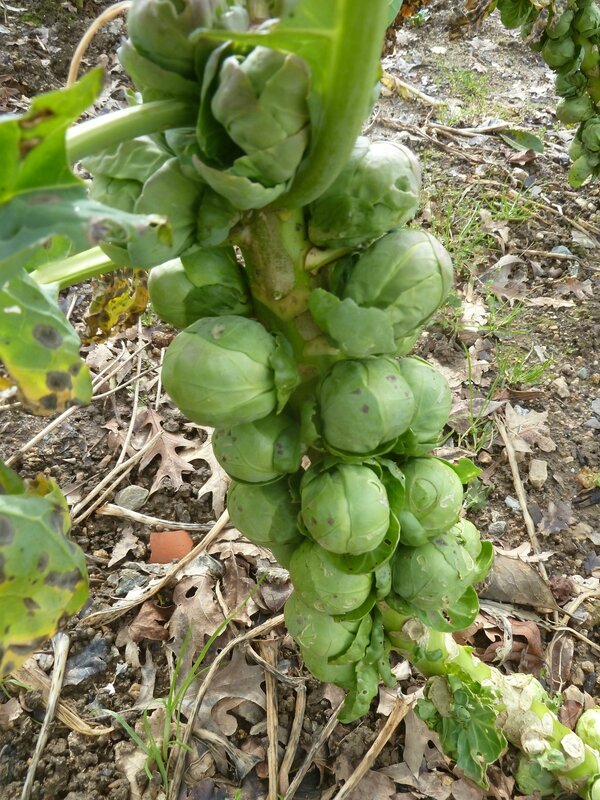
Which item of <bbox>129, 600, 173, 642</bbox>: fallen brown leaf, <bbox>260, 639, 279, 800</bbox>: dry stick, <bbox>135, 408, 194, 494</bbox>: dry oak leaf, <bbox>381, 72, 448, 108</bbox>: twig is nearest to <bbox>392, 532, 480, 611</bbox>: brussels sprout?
<bbox>260, 639, 279, 800</bbox>: dry stick

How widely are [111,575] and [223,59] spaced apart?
67.7 inches

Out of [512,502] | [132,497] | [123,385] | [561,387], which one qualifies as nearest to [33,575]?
[132,497]

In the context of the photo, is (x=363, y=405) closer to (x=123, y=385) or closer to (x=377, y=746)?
(x=377, y=746)

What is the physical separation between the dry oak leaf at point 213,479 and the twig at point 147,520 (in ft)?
0.32

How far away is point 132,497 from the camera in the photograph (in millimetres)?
2355

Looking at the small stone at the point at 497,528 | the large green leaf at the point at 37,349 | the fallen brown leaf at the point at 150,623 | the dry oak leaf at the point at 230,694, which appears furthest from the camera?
the small stone at the point at 497,528

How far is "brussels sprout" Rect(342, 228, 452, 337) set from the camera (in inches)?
43.6

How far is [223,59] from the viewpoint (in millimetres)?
857

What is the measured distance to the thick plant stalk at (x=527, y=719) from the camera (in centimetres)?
164

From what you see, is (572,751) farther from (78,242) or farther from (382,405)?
(78,242)

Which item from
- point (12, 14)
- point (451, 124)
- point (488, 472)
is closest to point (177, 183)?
point (488, 472)

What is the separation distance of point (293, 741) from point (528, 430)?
1515 mm

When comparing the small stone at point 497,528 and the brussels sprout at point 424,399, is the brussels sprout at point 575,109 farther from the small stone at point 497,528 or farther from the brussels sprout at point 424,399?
the brussels sprout at point 424,399

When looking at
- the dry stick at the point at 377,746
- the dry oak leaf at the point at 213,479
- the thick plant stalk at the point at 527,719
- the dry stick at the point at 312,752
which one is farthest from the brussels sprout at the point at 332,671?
the dry oak leaf at the point at 213,479
